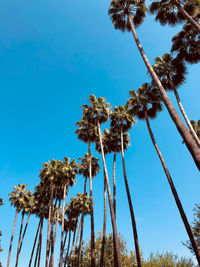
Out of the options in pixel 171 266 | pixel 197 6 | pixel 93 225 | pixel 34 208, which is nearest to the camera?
pixel 171 266

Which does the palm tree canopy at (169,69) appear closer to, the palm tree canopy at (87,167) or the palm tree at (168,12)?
the palm tree at (168,12)

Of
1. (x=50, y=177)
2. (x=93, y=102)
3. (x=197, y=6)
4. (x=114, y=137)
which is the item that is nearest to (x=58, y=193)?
(x=50, y=177)

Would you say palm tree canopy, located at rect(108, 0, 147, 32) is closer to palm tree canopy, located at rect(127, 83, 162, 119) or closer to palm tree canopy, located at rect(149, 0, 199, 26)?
palm tree canopy, located at rect(149, 0, 199, 26)

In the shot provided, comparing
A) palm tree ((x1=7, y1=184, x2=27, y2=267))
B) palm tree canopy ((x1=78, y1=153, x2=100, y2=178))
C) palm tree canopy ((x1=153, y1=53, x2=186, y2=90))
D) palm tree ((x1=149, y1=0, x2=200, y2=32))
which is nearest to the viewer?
palm tree ((x1=149, y1=0, x2=200, y2=32))

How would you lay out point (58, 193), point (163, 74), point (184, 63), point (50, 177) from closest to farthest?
point (184, 63) < point (163, 74) < point (50, 177) < point (58, 193)

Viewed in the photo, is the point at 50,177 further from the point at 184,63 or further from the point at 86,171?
the point at 184,63

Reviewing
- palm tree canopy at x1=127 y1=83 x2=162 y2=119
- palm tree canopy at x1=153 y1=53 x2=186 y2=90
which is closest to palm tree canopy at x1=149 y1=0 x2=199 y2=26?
palm tree canopy at x1=153 y1=53 x2=186 y2=90

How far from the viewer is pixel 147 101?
2030 centimetres

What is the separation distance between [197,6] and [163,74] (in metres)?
5.47

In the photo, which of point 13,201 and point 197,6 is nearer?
point 197,6

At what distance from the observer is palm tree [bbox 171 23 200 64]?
14852 millimetres

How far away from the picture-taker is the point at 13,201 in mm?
39406

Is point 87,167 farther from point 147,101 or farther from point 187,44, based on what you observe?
point 187,44

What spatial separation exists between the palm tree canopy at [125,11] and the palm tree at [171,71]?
13.2ft
